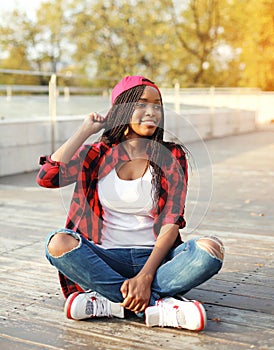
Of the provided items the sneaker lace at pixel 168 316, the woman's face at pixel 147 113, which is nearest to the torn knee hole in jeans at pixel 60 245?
the sneaker lace at pixel 168 316

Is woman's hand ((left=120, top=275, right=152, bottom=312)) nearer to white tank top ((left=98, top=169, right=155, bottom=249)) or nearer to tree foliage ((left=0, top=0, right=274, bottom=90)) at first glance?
white tank top ((left=98, top=169, right=155, bottom=249))

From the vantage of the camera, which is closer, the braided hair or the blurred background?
the braided hair

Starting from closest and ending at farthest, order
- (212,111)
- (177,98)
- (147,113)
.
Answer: (147,113), (177,98), (212,111)

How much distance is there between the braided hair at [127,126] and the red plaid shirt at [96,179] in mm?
24

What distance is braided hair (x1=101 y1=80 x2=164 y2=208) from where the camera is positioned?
9.73 feet

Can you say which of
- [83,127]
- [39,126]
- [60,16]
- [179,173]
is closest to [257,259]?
[179,173]

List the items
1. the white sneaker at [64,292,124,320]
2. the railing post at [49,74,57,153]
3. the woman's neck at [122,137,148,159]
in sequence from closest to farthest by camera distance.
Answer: the white sneaker at [64,292,124,320]
the woman's neck at [122,137,148,159]
the railing post at [49,74,57,153]

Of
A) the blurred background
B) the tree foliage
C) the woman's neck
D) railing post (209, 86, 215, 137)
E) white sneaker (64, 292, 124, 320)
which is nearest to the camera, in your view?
white sneaker (64, 292, 124, 320)

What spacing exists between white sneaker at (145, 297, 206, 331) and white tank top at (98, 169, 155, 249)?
0.33 meters

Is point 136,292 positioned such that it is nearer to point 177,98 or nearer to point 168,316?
point 168,316

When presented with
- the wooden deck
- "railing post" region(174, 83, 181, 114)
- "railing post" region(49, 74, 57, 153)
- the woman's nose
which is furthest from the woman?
"railing post" region(174, 83, 181, 114)

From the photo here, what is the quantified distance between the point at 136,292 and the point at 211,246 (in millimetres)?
373

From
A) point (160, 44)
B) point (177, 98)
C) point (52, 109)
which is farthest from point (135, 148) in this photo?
point (160, 44)

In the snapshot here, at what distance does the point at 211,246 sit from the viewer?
2.82 meters
